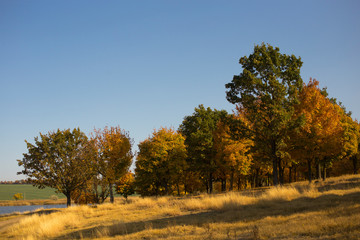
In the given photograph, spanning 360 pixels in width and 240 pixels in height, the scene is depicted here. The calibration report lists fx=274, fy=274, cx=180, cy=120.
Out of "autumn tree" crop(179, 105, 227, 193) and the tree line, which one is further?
"autumn tree" crop(179, 105, 227, 193)

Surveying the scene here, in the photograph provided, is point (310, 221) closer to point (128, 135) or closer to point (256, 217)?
point (256, 217)

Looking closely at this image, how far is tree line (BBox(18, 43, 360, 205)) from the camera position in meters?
26.7

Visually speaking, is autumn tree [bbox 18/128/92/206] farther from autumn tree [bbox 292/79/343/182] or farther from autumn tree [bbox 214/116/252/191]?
autumn tree [bbox 292/79/343/182]

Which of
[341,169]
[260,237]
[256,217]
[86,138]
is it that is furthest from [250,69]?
[341,169]

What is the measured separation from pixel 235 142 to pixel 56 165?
78.9ft

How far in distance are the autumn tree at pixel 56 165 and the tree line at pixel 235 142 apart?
12 cm

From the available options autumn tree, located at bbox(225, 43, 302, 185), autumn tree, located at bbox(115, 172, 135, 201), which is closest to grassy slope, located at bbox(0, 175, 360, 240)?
autumn tree, located at bbox(225, 43, 302, 185)

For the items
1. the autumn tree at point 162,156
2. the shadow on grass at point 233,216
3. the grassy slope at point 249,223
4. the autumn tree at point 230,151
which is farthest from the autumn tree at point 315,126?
the autumn tree at point 162,156

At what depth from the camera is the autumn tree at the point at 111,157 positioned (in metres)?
37.3

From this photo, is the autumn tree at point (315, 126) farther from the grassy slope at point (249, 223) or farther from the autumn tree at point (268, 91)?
the grassy slope at point (249, 223)

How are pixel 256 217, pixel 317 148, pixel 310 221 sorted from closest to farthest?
1. pixel 310 221
2. pixel 256 217
3. pixel 317 148

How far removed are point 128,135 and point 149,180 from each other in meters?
9.14

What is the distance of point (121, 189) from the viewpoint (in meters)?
56.6

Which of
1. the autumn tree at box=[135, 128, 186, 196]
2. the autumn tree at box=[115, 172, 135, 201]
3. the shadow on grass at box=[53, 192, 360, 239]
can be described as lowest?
the autumn tree at box=[115, 172, 135, 201]
